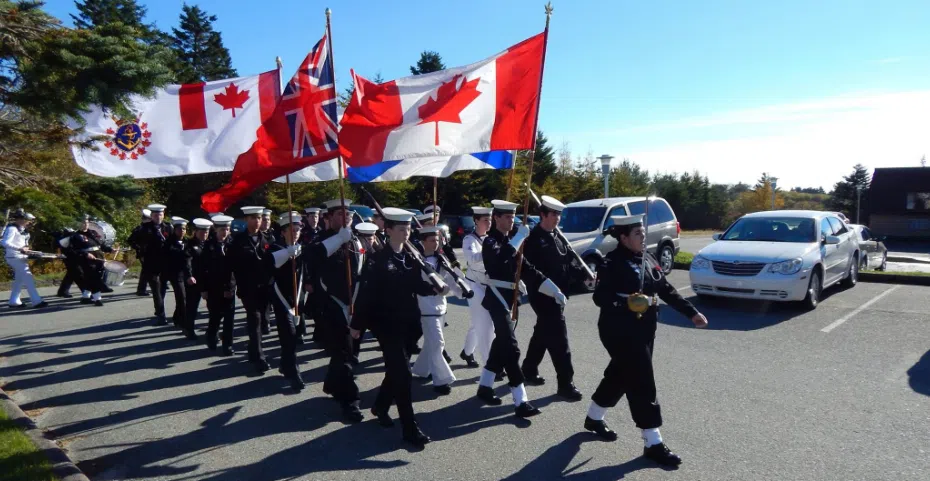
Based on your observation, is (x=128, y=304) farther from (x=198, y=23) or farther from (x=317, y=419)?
(x=198, y=23)

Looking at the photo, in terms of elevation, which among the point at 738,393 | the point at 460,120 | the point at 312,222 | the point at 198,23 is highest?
the point at 198,23

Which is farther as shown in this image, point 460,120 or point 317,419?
point 460,120

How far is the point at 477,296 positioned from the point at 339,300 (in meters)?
1.64

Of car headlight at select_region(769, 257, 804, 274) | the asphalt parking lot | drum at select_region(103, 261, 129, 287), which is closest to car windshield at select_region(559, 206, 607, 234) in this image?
car headlight at select_region(769, 257, 804, 274)

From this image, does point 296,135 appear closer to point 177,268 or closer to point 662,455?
point 662,455

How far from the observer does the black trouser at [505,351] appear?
211 inches

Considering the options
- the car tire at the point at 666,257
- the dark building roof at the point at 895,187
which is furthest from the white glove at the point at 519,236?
the dark building roof at the point at 895,187

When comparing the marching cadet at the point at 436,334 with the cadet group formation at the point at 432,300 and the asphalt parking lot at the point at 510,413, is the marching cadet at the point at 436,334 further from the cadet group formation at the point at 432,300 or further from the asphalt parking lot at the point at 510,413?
the asphalt parking lot at the point at 510,413

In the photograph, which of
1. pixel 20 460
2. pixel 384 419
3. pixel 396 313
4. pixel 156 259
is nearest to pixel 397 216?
pixel 396 313

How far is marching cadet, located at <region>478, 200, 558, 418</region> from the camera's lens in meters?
5.36

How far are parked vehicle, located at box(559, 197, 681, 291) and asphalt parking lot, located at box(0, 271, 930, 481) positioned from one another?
3.90m

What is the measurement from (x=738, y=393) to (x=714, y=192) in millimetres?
45395

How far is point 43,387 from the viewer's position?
6.73 m

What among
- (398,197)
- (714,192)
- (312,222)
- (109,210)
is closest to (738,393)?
(109,210)
